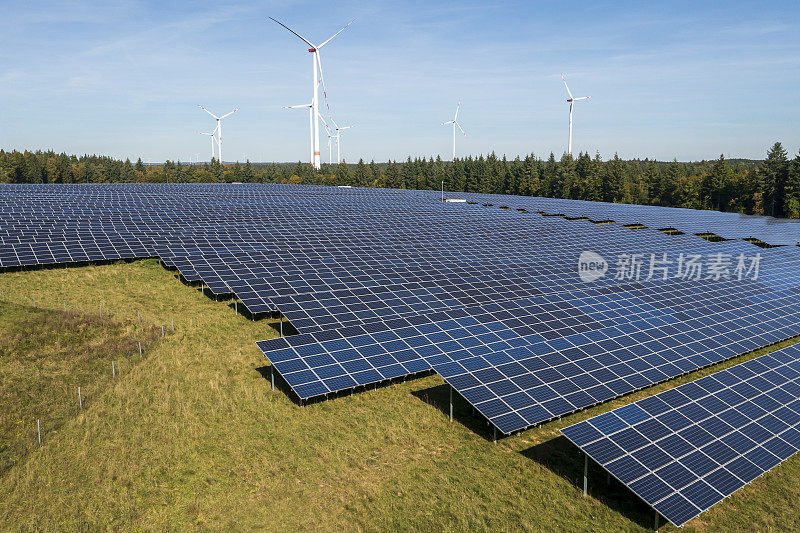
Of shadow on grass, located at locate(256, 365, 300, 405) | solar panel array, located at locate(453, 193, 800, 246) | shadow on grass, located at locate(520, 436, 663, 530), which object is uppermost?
solar panel array, located at locate(453, 193, 800, 246)

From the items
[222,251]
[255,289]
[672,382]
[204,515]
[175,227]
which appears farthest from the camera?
[175,227]

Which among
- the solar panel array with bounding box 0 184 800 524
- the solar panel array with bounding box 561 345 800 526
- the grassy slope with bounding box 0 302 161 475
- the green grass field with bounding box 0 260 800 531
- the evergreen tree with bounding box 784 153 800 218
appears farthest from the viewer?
the evergreen tree with bounding box 784 153 800 218

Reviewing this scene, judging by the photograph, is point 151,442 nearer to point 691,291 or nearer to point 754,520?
point 754,520

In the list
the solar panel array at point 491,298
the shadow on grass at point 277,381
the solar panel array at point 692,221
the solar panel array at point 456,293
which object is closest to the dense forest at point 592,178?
the solar panel array at point 692,221

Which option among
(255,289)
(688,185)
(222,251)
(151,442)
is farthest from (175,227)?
(688,185)

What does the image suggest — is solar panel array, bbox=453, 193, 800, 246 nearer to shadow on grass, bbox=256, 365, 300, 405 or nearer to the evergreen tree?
the evergreen tree

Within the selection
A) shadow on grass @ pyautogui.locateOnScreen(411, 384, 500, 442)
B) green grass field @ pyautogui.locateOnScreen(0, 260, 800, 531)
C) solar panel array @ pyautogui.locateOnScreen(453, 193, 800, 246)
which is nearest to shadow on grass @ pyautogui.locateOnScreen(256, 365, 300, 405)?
Answer: green grass field @ pyautogui.locateOnScreen(0, 260, 800, 531)
